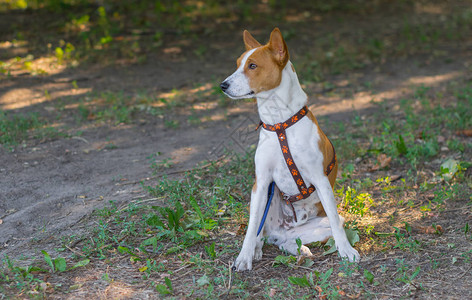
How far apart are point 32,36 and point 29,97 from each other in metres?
2.52

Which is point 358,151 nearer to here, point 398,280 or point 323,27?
point 398,280

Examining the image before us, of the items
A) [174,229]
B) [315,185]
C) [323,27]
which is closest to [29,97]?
[174,229]

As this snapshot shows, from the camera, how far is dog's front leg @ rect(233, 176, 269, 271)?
359 centimetres

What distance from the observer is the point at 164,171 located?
206 inches

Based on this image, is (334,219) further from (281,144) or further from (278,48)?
(278,48)

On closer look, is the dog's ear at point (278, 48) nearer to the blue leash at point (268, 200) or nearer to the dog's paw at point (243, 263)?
the blue leash at point (268, 200)

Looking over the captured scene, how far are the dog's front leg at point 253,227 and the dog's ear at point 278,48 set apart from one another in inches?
33.4

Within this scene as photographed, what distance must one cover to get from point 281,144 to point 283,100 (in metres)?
0.31

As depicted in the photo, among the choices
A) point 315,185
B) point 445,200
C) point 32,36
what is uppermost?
point 32,36

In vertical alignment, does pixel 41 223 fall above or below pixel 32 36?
below

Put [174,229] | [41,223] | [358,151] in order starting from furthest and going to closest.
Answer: [358,151]
[41,223]
[174,229]

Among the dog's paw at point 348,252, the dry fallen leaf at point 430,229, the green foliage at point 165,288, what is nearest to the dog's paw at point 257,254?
the dog's paw at point 348,252

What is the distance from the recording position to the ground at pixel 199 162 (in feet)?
11.4

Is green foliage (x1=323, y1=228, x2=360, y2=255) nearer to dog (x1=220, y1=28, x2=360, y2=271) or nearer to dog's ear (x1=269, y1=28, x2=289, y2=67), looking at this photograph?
dog (x1=220, y1=28, x2=360, y2=271)
